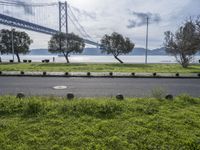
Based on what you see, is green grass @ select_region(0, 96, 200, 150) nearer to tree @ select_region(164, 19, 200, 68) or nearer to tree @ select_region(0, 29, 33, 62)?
tree @ select_region(164, 19, 200, 68)

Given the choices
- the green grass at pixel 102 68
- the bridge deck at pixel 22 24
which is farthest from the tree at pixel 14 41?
the green grass at pixel 102 68

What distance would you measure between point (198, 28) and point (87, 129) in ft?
68.8

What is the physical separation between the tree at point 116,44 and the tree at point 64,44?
497cm

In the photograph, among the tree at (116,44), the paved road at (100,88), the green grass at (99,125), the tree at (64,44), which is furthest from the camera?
the tree at (64,44)

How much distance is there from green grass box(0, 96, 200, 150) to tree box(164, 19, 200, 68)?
19.0m

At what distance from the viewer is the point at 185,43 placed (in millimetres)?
28297

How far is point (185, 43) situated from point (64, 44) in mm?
21040

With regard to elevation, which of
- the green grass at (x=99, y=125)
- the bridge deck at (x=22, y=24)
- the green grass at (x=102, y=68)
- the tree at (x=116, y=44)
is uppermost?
the bridge deck at (x=22, y=24)

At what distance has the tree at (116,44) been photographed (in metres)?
39.3

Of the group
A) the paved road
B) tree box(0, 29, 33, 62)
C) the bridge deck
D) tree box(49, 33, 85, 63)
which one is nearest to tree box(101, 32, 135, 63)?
tree box(49, 33, 85, 63)

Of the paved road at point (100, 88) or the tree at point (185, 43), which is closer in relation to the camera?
the paved road at point (100, 88)

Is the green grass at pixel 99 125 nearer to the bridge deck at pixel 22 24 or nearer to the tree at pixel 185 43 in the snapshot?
the tree at pixel 185 43

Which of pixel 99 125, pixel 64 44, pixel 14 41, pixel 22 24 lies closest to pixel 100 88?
pixel 99 125

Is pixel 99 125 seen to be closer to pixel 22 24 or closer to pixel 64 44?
pixel 64 44
